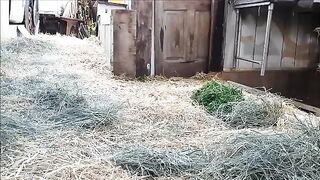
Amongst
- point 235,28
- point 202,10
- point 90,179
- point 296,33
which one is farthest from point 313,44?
point 90,179

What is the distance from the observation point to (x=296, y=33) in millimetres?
4473

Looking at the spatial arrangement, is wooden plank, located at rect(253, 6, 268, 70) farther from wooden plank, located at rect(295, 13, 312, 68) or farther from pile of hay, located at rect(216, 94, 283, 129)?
pile of hay, located at rect(216, 94, 283, 129)

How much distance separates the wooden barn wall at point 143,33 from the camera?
415cm

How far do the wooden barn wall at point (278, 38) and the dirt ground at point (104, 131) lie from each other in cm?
106

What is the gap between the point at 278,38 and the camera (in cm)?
444

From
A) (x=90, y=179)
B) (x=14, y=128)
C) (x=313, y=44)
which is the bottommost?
(x=90, y=179)

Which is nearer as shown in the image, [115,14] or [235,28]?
[115,14]

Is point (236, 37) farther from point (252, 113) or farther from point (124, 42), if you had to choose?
point (252, 113)

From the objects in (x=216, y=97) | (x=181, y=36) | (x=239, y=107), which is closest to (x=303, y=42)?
(x=181, y=36)

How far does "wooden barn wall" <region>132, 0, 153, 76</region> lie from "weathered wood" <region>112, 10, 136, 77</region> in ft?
0.36

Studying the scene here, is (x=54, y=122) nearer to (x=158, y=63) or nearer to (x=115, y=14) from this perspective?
(x=115, y=14)

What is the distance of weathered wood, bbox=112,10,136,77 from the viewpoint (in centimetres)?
397

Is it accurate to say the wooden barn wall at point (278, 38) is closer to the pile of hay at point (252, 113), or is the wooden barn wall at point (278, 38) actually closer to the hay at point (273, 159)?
the pile of hay at point (252, 113)

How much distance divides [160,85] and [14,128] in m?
2.36
